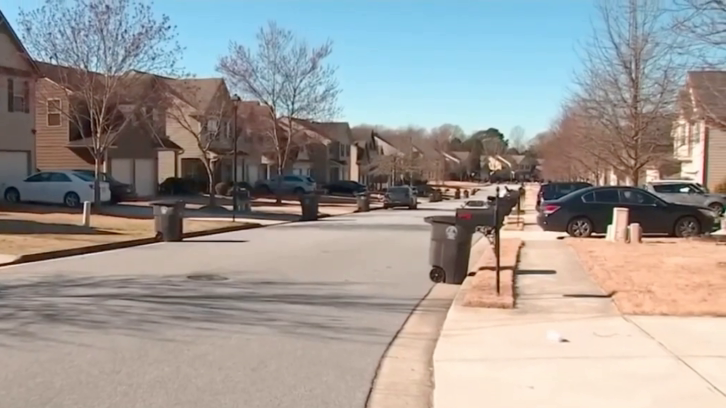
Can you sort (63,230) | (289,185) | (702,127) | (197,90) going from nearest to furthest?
(63,230) < (702,127) < (197,90) < (289,185)

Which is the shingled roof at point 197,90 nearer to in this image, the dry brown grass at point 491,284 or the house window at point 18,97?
the house window at point 18,97

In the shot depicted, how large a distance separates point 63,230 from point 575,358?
59.4 ft

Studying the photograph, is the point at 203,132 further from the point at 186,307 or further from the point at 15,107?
the point at 186,307

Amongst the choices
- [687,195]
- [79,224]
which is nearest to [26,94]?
[79,224]

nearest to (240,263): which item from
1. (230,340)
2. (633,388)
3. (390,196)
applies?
(230,340)

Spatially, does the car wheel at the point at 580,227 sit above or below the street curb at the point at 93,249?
above

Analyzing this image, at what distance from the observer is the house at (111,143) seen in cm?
3719

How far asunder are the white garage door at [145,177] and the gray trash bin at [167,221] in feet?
82.4

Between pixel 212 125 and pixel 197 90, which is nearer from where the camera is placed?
pixel 197 90

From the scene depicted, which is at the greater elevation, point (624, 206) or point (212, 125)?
point (212, 125)

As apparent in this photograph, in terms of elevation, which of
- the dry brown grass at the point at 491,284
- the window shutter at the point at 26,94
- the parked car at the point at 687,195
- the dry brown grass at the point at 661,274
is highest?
the window shutter at the point at 26,94

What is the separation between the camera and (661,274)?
14.6 metres

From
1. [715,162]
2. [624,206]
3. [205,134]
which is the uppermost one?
[205,134]

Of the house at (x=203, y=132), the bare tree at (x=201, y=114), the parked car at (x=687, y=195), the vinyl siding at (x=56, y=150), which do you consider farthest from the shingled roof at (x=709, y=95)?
the vinyl siding at (x=56, y=150)
